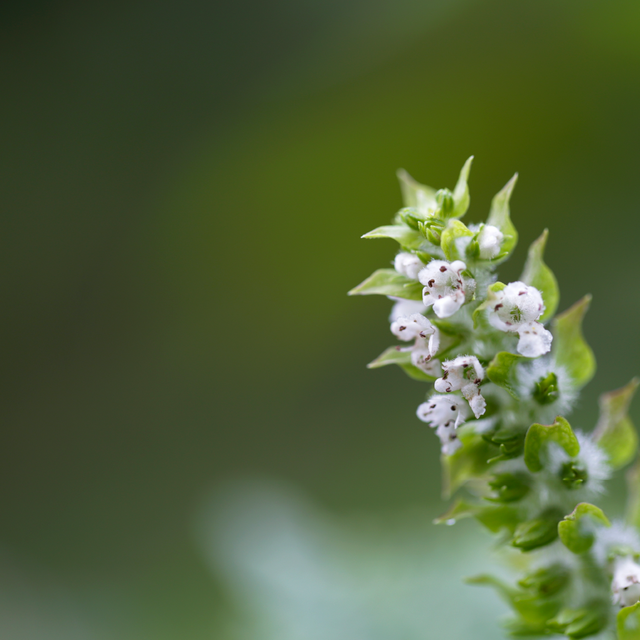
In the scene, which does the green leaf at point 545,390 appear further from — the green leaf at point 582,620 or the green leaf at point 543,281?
the green leaf at point 582,620

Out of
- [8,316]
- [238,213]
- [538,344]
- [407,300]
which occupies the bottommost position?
[538,344]

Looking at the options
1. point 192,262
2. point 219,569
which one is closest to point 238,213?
point 192,262

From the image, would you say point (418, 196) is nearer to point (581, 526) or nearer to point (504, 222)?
point (504, 222)

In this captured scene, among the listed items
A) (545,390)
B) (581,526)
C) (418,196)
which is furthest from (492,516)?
(418,196)

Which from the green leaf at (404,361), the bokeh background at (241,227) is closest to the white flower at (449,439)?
the green leaf at (404,361)

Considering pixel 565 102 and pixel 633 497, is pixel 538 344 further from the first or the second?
pixel 565 102

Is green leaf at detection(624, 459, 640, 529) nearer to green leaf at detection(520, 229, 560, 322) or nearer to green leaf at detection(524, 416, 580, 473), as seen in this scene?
green leaf at detection(524, 416, 580, 473)
